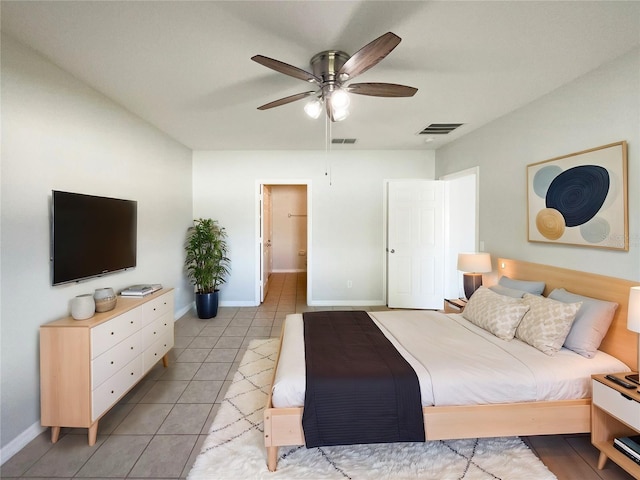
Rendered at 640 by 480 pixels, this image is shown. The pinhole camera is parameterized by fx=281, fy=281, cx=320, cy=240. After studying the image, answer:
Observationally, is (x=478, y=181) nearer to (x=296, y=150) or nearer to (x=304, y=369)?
(x=296, y=150)

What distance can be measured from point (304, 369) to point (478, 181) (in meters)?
3.09

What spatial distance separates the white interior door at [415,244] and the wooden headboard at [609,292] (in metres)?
1.93

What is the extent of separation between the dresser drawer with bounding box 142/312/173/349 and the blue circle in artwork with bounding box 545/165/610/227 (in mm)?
3672

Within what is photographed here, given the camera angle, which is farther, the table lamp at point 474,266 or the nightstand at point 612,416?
the table lamp at point 474,266

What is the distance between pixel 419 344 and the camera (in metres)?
2.10

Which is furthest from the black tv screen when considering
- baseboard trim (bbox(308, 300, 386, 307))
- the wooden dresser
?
baseboard trim (bbox(308, 300, 386, 307))

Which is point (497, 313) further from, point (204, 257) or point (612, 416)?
point (204, 257)

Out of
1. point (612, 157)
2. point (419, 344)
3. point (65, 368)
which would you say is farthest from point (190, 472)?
point (612, 157)

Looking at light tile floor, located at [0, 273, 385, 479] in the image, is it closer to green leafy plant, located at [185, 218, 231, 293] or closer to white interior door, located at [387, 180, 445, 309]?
green leafy plant, located at [185, 218, 231, 293]

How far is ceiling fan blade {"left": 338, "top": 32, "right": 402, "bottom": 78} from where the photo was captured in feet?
4.59

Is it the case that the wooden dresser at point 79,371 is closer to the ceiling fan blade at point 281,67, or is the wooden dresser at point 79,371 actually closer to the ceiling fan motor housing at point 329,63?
the ceiling fan blade at point 281,67

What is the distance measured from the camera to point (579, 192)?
7.26ft

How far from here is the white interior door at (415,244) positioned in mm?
4418

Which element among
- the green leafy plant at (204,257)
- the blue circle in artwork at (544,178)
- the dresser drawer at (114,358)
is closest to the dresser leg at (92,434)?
the dresser drawer at (114,358)
